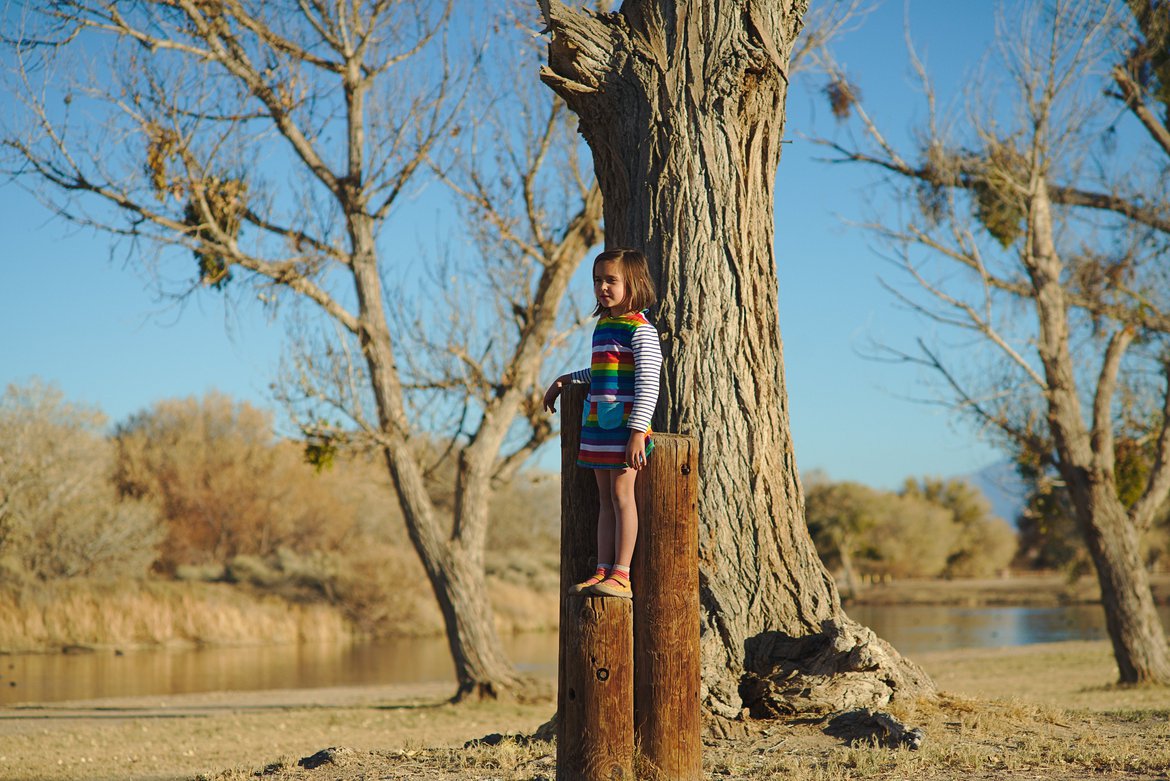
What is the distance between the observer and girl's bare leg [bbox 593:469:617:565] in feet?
14.7

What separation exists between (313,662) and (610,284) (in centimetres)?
A: 1959

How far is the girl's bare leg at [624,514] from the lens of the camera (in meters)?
4.41

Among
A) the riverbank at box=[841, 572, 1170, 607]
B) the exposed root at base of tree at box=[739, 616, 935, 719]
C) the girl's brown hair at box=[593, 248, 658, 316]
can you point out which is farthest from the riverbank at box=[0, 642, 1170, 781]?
the riverbank at box=[841, 572, 1170, 607]

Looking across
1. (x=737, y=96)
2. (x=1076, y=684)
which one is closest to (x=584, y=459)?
(x=737, y=96)

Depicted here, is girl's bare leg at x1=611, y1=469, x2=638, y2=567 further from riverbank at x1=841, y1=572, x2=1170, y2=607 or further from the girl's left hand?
riverbank at x1=841, y1=572, x2=1170, y2=607

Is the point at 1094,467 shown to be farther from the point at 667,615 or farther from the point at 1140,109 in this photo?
the point at 667,615

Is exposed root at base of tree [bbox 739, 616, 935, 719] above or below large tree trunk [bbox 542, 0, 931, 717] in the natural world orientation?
below

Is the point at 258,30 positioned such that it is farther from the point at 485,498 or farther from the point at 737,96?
the point at 737,96

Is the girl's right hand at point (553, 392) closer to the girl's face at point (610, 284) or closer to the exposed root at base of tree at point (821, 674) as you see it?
the girl's face at point (610, 284)

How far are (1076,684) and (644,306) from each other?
11548mm

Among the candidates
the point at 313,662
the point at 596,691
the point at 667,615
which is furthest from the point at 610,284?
the point at 313,662

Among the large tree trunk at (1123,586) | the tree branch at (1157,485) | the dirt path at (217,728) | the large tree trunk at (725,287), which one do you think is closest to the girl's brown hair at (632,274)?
the large tree trunk at (725,287)

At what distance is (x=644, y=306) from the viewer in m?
4.76

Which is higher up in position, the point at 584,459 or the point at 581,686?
the point at 584,459
